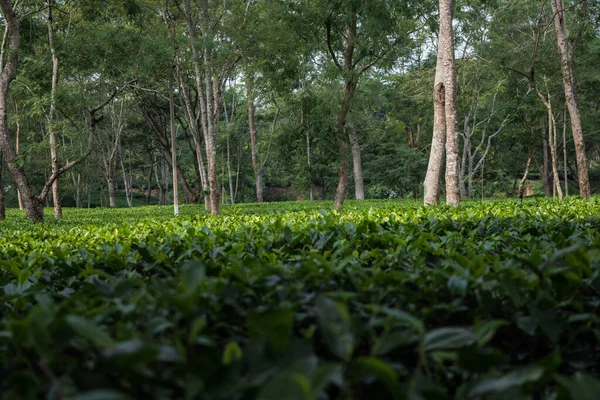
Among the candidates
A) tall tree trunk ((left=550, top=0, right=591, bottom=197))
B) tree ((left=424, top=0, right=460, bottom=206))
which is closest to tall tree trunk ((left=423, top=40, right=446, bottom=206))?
tree ((left=424, top=0, right=460, bottom=206))

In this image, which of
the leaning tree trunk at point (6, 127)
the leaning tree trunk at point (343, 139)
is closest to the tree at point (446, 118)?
the leaning tree trunk at point (343, 139)

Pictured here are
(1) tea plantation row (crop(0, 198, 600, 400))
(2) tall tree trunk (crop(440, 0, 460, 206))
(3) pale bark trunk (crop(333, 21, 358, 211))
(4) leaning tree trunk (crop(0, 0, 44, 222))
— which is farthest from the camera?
(3) pale bark trunk (crop(333, 21, 358, 211))

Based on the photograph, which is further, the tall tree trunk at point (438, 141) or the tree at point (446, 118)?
the tall tree trunk at point (438, 141)

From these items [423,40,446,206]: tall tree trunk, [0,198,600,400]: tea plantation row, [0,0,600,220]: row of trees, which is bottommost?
[0,198,600,400]: tea plantation row

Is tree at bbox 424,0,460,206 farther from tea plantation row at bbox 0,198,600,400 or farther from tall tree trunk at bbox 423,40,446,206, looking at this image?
tea plantation row at bbox 0,198,600,400

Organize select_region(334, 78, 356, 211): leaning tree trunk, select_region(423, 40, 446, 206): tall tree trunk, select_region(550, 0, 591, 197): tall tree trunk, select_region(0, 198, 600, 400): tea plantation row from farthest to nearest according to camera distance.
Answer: select_region(334, 78, 356, 211): leaning tree trunk < select_region(550, 0, 591, 197): tall tree trunk < select_region(423, 40, 446, 206): tall tree trunk < select_region(0, 198, 600, 400): tea plantation row

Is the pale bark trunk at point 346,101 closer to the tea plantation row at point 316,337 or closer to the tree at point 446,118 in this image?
the tree at point 446,118

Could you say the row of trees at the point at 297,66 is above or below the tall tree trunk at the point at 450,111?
above

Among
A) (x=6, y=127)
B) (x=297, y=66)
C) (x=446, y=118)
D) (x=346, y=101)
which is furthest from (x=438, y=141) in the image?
(x=6, y=127)

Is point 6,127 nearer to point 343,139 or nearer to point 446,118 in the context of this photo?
point 343,139

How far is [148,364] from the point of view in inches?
37.6

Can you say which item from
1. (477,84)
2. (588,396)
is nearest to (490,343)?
(588,396)

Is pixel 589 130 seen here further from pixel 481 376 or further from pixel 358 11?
pixel 481 376

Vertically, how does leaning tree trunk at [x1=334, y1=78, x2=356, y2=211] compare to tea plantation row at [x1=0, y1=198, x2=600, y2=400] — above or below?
above
